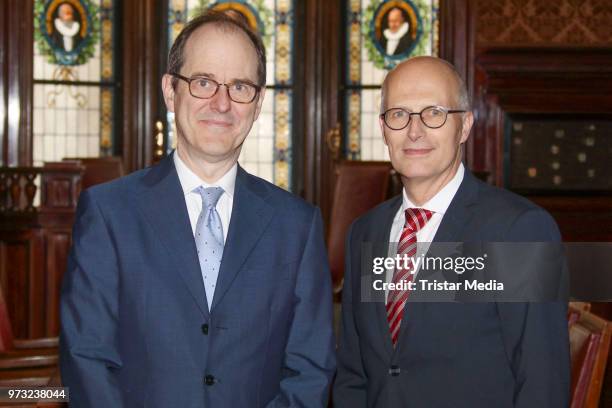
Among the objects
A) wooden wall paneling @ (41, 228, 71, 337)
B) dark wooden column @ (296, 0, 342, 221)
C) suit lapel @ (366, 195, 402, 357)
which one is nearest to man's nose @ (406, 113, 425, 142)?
suit lapel @ (366, 195, 402, 357)

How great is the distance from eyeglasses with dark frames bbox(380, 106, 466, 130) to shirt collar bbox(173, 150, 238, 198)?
0.37 metres

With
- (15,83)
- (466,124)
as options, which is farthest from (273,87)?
(466,124)

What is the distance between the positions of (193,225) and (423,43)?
19.6ft

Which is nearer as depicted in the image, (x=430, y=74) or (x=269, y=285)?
(x=269, y=285)

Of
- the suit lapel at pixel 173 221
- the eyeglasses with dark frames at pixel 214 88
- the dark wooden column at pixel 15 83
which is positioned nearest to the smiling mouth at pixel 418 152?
the eyeglasses with dark frames at pixel 214 88

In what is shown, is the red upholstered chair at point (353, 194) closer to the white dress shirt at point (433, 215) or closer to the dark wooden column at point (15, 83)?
the white dress shirt at point (433, 215)

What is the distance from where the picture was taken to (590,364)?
1.80 metres

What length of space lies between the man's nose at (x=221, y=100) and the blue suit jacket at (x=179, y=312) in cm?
18

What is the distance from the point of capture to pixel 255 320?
1.55m

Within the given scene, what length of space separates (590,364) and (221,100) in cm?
102

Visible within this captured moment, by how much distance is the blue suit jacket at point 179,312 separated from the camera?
4.88 ft

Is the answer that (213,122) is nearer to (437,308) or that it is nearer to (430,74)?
(430,74)

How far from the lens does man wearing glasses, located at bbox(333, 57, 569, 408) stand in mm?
1610

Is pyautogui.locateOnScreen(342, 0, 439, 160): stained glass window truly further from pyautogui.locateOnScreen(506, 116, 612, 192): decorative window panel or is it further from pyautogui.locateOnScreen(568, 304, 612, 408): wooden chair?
pyautogui.locateOnScreen(568, 304, 612, 408): wooden chair
